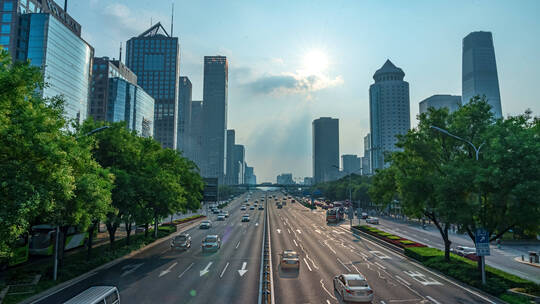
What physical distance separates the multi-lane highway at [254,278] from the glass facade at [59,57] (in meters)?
76.6

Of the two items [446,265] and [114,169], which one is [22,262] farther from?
[446,265]

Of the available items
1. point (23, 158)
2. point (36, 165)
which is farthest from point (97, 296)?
point (23, 158)

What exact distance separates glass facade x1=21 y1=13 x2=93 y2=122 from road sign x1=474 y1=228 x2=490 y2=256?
97.6m

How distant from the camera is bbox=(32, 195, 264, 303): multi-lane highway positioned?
19.9 metres

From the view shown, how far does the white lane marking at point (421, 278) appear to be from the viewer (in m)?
23.4

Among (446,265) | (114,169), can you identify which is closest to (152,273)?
(114,169)

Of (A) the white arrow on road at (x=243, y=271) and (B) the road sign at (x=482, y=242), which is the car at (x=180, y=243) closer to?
(A) the white arrow on road at (x=243, y=271)

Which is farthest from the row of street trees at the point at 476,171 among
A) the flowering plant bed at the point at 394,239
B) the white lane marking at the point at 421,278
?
the flowering plant bed at the point at 394,239

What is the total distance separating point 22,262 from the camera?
29.7 metres

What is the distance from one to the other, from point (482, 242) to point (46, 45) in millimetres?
118906

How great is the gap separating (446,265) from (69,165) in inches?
1141

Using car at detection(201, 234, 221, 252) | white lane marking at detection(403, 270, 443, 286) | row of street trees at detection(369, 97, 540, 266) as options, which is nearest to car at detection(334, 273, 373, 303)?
white lane marking at detection(403, 270, 443, 286)

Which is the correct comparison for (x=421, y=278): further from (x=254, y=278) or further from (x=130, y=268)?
(x=130, y=268)

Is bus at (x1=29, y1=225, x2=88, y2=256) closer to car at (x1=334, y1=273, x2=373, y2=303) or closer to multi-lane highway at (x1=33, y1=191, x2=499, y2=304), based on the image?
multi-lane highway at (x1=33, y1=191, x2=499, y2=304)
